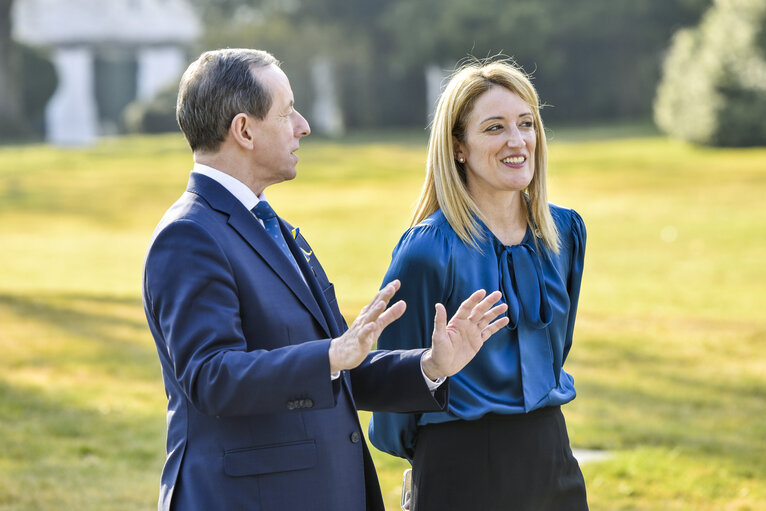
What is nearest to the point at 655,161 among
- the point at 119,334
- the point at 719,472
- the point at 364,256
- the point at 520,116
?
the point at 364,256

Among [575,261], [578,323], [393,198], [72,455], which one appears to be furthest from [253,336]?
[393,198]

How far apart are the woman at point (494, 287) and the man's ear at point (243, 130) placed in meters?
0.76

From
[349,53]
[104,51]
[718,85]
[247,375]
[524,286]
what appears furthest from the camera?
[104,51]

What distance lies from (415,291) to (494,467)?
22.7 inches

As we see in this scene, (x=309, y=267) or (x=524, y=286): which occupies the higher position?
(x=309, y=267)

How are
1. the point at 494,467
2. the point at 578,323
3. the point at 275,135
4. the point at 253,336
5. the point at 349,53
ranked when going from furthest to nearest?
1. the point at 349,53
2. the point at 578,323
3. the point at 494,467
4. the point at 275,135
5. the point at 253,336

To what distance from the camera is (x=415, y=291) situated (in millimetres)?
3053

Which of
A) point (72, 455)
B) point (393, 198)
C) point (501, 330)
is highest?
point (501, 330)

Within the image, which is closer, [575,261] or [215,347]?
[215,347]

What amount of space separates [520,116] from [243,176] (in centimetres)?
107

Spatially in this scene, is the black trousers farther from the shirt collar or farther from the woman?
the shirt collar

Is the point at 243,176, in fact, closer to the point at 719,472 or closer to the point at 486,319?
the point at 486,319

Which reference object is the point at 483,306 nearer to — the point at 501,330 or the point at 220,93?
the point at 501,330

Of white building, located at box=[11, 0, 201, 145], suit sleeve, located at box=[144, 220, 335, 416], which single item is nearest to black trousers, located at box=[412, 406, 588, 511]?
suit sleeve, located at box=[144, 220, 335, 416]
